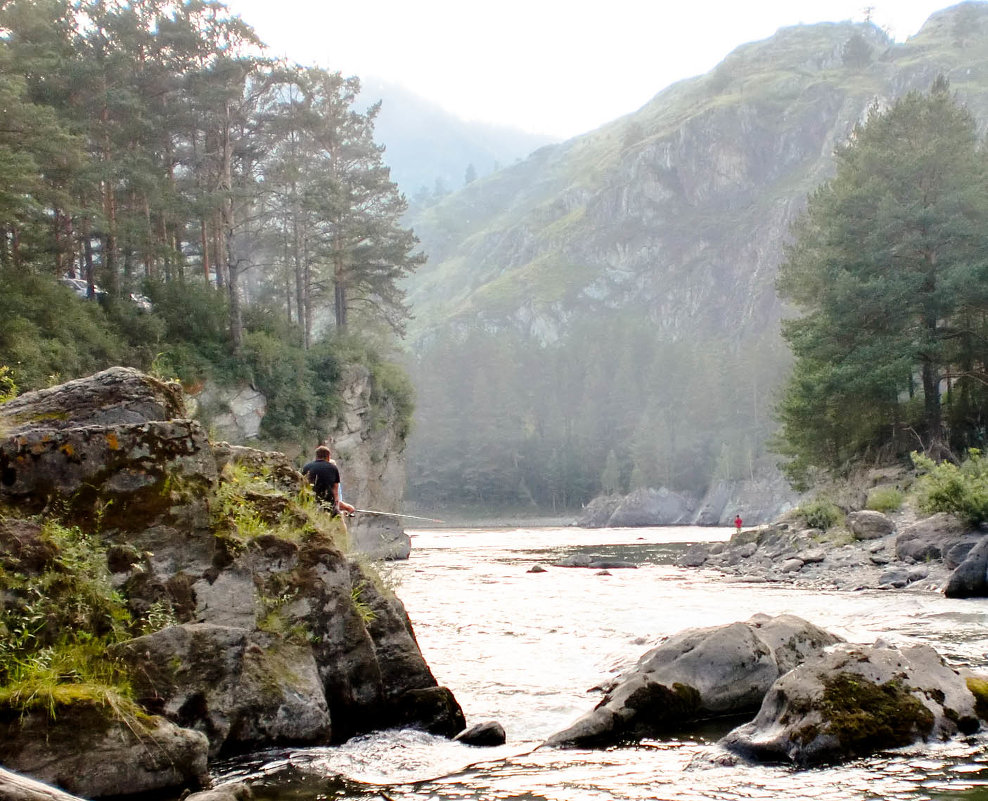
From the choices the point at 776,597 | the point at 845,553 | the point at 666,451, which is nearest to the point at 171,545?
the point at 776,597

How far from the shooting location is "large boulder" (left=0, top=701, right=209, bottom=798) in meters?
5.86

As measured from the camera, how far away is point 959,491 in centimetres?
2314

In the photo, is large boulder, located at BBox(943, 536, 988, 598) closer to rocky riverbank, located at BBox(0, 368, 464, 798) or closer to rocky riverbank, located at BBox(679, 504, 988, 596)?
rocky riverbank, located at BBox(679, 504, 988, 596)

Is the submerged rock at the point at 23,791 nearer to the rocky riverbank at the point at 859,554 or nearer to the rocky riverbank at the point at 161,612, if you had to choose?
the rocky riverbank at the point at 161,612

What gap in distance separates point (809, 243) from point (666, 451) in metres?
86.9

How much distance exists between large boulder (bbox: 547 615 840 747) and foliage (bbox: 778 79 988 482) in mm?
25810

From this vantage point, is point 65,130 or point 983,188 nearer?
point 65,130

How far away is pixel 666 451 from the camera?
5103 inches

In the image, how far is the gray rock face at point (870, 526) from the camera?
27.1 meters

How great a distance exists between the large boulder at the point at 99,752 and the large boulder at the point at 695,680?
3.36 metres

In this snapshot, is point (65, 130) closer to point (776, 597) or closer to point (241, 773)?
point (776, 597)

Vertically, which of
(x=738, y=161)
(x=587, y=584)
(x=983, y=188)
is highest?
(x=738, y=161)

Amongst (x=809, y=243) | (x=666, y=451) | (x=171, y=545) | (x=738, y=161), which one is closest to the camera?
(x=171, y=545)

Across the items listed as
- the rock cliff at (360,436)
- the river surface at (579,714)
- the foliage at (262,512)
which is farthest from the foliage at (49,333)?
the foliage at (262,512)
